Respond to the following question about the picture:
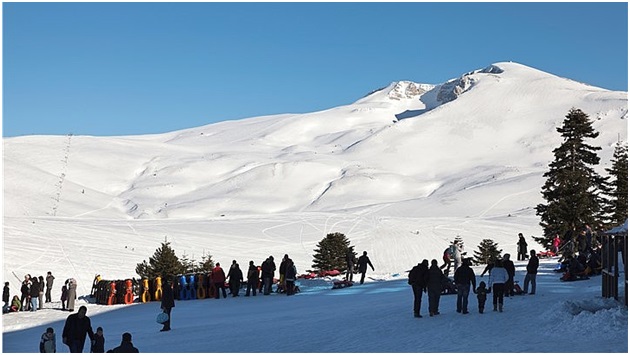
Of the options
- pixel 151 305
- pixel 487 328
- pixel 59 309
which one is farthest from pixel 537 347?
pixel 59 309

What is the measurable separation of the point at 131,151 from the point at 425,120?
57.7 m

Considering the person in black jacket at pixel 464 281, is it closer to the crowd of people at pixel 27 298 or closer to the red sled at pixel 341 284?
the red sled at pixel 341 284

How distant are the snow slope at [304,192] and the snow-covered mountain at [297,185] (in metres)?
0.24

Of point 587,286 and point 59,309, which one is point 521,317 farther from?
point 59,309

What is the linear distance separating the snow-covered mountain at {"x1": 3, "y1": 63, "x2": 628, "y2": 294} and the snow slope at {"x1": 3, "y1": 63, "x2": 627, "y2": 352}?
237 millimetres

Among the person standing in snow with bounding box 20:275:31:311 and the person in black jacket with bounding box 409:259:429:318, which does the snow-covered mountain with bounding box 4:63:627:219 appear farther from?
the person in black jacket with bounding box 409:259:429:318

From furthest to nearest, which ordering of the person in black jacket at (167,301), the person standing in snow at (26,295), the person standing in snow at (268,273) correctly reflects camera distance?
the person standing in snow at (268,273), the person standing in snow at (26,295), the person in black jacket at (167,301)

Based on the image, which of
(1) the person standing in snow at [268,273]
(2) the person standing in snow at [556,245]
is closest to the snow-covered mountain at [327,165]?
(2) the person standing in snow at [556,245]

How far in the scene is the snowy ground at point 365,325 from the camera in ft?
47.1

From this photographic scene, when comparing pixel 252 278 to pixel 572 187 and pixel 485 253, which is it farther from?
pixel 485 253

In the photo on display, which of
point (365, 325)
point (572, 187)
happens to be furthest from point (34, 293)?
point (572, 187)

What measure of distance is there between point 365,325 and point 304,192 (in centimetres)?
9045

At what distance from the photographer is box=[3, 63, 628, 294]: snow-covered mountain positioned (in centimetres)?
4647

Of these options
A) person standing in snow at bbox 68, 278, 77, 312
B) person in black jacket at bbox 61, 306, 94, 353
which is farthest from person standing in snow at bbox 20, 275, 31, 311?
person in black jacket at bbox 61, 306, 94, 353
